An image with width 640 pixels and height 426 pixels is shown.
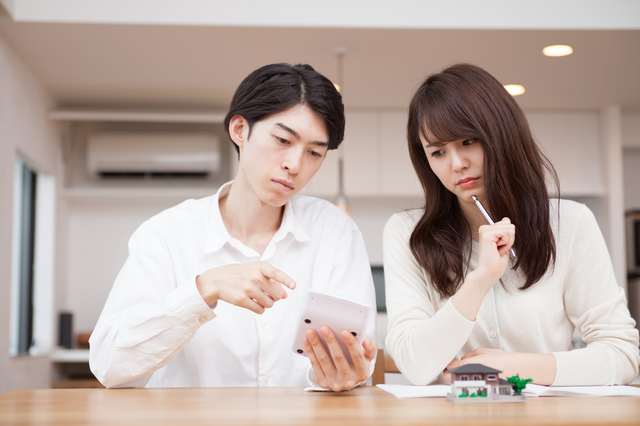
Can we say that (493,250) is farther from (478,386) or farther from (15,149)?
(15,149)

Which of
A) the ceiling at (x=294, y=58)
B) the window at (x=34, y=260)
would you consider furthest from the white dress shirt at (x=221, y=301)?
the window at (x=34, y=260)

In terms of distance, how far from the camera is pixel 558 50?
3518mm

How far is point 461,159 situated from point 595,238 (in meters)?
0.37

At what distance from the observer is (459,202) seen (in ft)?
5.18

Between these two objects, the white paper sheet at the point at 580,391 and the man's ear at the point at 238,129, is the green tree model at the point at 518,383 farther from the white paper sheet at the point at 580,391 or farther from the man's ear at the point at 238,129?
the man's ear at the point at 238,129

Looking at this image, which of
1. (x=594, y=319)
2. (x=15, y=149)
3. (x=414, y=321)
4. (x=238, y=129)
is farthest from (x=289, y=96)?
(x=15, y=149)

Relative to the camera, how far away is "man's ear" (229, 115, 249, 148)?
1595mm

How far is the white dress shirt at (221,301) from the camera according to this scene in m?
1.40

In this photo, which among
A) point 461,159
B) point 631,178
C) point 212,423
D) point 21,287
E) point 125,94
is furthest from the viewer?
point 631,178

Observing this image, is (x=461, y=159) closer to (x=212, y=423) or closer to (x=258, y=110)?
(x=258, y=110)

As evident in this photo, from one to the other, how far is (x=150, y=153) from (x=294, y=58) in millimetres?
1425

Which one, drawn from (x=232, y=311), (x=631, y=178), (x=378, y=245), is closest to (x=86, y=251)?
(x=378, y=245)

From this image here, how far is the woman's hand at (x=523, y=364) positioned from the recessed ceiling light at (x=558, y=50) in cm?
273

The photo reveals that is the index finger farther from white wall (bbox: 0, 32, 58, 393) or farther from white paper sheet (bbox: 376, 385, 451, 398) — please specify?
white wall (bbox: 0, 32, 58, 393)
